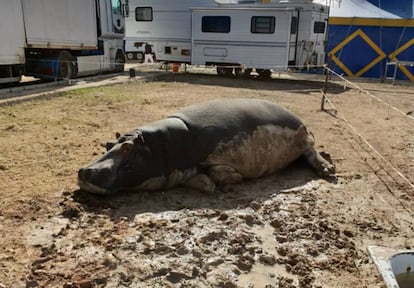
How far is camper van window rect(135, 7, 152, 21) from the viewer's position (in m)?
20.8

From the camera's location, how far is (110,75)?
62.7 feet

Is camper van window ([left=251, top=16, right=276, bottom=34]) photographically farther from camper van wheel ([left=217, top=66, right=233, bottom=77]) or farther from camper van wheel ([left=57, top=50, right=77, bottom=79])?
camper van wheel ([left=57, top=50, right=77, bottom=79])

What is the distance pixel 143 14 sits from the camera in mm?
21016

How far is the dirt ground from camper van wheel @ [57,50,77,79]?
8.13 metres

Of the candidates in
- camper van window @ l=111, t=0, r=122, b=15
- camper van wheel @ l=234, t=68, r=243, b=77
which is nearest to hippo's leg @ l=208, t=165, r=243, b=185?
camper van wheel @ l=234, t=68, r=243, b=77

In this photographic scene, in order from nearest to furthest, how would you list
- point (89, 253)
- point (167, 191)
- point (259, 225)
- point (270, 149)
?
point (89, 253) → point (259, 225) → point (167, 191) → point (270, 149)

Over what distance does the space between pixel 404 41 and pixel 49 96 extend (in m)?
16.1

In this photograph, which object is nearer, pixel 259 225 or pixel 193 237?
pixel 193 237

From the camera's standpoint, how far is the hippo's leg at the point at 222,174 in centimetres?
577

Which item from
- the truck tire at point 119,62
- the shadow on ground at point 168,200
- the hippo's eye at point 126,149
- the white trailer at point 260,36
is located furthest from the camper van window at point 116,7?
the hippo's eye at point 126,149

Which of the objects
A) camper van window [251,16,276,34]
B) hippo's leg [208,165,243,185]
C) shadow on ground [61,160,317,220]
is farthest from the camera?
camper van window [251,16,276,34]

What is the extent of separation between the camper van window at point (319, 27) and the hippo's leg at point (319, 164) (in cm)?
1309

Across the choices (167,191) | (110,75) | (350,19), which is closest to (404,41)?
(350,19)

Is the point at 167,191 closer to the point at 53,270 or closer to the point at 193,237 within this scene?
the point at 193,237
